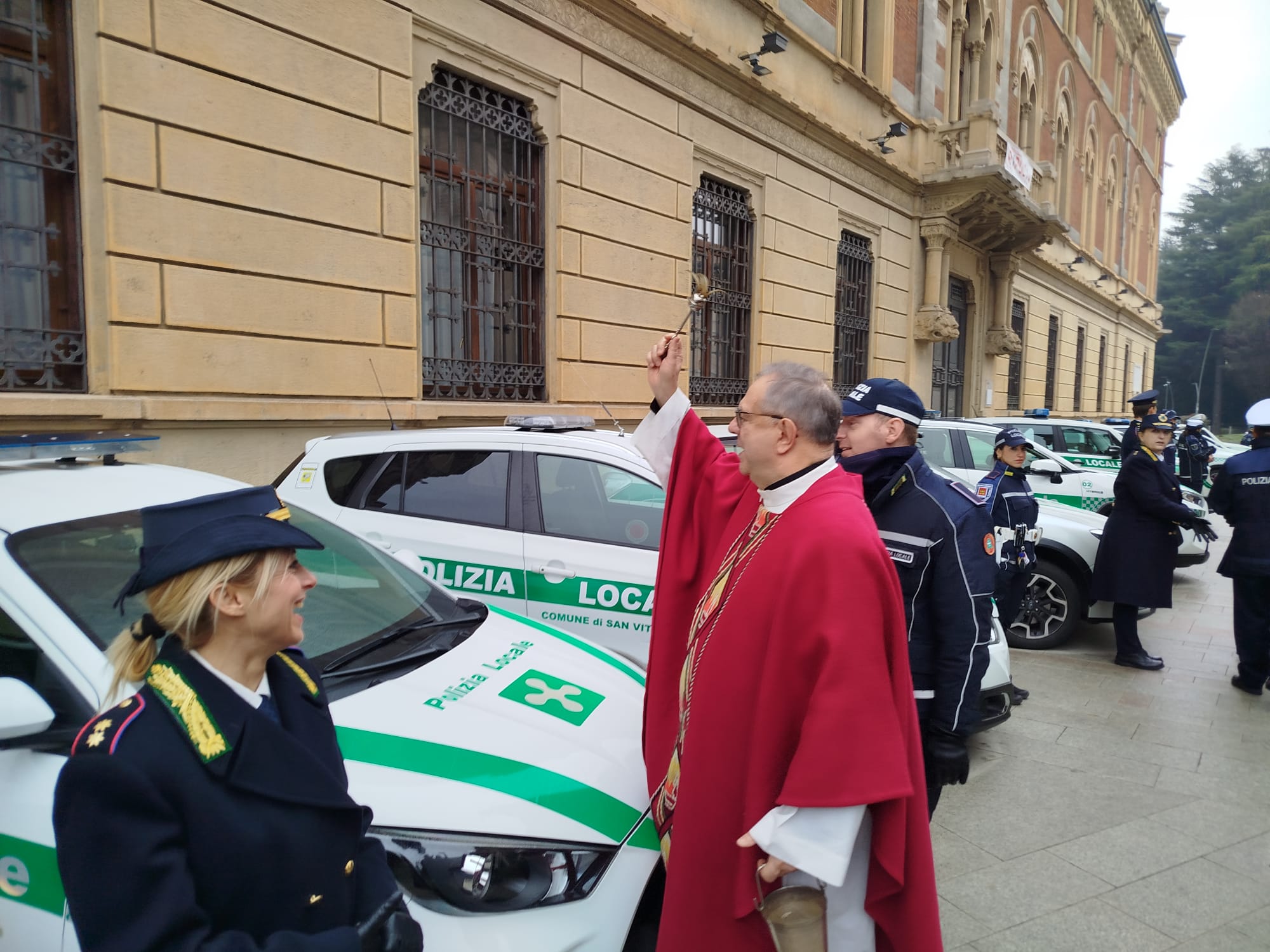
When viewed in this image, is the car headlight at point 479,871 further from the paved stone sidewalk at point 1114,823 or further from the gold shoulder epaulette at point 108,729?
the paved stone sidewalk at point 1114,823

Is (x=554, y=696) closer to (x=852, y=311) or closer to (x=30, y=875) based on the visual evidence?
(x=30, y=875)

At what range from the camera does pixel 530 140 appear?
8766 mm

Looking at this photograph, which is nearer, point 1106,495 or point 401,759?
point 401,759

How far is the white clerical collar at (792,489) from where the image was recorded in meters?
1.90

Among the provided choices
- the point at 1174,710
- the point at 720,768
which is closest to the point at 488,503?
the point at 720,768

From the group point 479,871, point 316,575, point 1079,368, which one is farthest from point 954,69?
point 479,871

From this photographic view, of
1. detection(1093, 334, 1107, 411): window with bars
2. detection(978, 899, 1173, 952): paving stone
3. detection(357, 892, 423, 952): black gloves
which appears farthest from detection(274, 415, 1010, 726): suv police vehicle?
detection(1093, 334, 1107, 411): window with bars

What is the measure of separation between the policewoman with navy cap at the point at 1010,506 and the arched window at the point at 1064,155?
920 inches

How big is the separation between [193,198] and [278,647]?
5.91 meters

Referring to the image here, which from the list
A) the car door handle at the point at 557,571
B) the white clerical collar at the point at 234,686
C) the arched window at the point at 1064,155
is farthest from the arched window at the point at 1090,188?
the white clerical collar at the point at 234,686

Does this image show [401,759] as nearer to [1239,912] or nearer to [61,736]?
[61,736]

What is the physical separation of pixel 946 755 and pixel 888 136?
14278mm

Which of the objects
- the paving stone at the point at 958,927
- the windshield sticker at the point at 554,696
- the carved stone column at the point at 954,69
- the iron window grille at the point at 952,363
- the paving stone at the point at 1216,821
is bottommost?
the paving stone at the point at 1216,821

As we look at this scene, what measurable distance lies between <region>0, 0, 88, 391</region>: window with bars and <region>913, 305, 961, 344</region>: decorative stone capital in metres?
14.5
